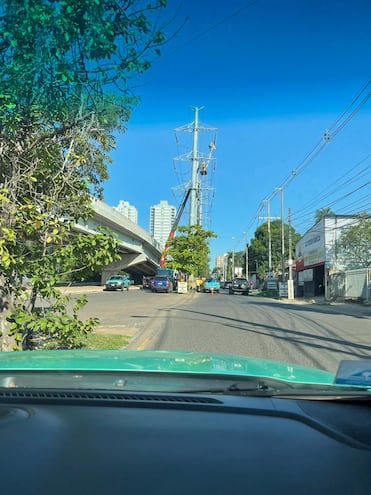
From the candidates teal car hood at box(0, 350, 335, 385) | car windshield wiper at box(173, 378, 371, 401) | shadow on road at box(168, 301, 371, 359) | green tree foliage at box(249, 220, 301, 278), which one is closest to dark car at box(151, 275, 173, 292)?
shadow on road at box(168, 301, 371, 359)

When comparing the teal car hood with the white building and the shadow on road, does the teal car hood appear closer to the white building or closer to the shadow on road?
the shadow on road

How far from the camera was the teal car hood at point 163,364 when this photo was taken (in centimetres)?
349

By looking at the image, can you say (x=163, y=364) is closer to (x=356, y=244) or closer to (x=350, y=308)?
(x=350, y=308)

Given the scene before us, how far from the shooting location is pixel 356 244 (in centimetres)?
3581

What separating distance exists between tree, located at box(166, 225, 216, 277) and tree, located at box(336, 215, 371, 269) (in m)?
14.9

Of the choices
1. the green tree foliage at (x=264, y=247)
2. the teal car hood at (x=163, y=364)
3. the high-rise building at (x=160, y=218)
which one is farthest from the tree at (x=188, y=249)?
the high-rise building at (x=160, y=218)

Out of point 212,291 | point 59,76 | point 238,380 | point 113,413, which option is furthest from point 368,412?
point 212,291

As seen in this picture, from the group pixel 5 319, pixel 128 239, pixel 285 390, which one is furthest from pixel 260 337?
pixel 128 239

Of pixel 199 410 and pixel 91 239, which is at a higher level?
pixel 91 239

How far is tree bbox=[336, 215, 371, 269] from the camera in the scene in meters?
34.6

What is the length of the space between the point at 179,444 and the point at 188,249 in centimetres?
4670

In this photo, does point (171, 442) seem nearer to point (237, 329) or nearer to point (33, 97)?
point (33, 97)

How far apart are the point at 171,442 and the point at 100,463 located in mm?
367

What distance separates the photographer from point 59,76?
533 centimetres
